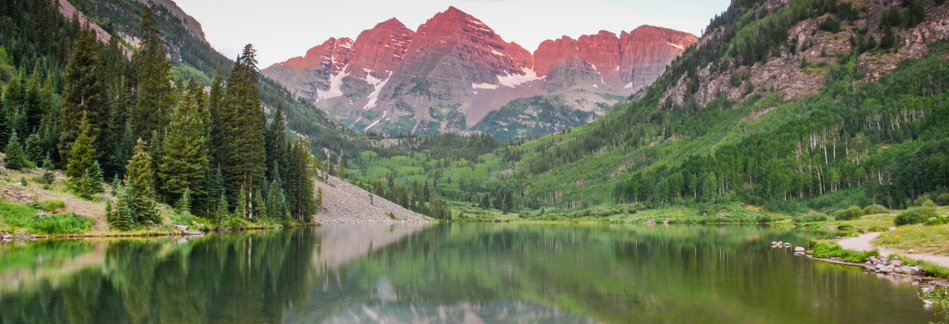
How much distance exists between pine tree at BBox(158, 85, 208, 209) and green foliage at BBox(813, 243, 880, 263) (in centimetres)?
6554

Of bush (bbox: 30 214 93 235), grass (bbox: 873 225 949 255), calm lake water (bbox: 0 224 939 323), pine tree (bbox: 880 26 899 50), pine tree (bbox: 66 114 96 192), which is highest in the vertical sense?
pine tree (bbox: 880 26 899 50)

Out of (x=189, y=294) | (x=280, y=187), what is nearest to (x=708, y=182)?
(x=280, y=187)

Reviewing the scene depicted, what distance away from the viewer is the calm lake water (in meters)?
19.2

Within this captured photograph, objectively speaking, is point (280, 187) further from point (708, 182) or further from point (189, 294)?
point (708, 182)

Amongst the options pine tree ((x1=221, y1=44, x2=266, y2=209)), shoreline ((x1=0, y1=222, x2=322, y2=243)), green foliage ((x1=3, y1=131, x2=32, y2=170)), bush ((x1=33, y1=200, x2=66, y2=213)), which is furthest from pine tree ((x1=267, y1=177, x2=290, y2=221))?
bush ((x1=33, y1=200, x2=66, y2=213))

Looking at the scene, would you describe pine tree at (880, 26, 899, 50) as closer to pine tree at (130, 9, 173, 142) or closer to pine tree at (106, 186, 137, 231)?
pine tree at (130, 9, 173, 142)

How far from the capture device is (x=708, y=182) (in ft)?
538

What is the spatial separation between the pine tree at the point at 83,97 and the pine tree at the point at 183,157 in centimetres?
782

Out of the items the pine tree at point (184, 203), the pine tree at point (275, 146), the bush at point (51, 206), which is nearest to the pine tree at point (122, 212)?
the bush at point (51, 206)

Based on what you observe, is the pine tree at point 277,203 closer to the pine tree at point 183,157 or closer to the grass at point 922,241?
the pine tree at point 183,157

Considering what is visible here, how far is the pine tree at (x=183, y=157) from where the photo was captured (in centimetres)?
6819

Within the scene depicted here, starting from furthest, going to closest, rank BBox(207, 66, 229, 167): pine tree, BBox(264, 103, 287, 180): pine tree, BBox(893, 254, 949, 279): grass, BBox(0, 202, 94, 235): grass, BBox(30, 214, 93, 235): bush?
BBox(264, 103, 287, 180): pine tree
BBox(207, 66, 229, 167): pine tree
BBox(30, 214, 93, 235): bush
BBox(0, 202, 94, 235): grass
BBox(893, 254, 949, 279): grass

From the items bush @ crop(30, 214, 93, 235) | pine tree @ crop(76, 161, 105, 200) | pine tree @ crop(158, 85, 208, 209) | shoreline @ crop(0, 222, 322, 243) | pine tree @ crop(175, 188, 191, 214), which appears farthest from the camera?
pine tree @ crop(158, 85, 208, 209)

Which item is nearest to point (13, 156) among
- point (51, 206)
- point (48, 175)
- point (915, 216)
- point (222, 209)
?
point (48, 175)
